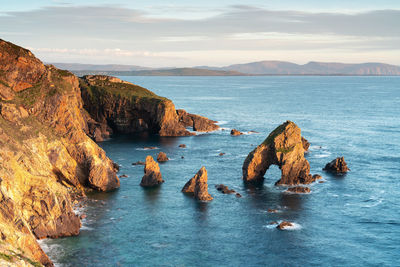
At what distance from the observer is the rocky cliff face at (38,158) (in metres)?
66.2

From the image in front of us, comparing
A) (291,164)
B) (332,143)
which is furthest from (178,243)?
(332,143)

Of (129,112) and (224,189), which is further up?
(129,112)

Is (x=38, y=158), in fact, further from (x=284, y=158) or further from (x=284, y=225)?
(x=284, y=158)

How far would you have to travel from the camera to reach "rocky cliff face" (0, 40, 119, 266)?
66.2 metres

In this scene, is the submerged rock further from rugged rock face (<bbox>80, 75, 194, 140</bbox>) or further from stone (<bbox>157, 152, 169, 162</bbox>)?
rugged rock face (<bbox>80, 75, 194, 140</bbox>)

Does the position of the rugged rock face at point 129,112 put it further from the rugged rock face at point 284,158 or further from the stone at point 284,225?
the stone at point 284,225

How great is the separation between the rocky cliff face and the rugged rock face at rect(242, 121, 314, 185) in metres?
34.0

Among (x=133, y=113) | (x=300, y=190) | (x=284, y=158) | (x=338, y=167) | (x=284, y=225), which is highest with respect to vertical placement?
(x=133, y=113)

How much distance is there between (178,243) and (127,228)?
1173 centimetres

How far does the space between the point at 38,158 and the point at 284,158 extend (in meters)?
55.9

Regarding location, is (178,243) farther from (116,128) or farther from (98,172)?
(116,128)

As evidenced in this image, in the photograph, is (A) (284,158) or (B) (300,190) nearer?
(B) (300,190)

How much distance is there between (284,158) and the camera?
112000 millimetres

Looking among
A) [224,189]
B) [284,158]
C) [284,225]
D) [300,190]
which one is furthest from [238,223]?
[284,158]
